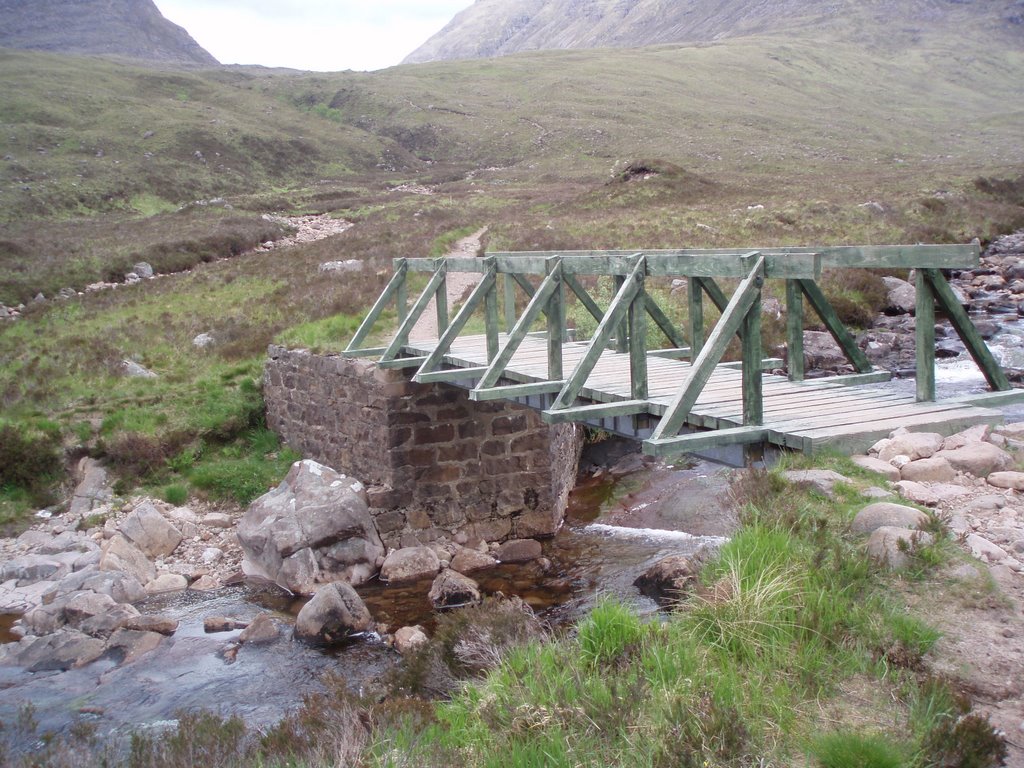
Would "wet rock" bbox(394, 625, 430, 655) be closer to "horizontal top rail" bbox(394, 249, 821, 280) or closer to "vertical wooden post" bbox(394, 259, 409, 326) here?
"horizontal top rail" bbox(394, 249, 821, 280)

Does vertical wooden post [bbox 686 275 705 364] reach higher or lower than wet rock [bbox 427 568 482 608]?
higher

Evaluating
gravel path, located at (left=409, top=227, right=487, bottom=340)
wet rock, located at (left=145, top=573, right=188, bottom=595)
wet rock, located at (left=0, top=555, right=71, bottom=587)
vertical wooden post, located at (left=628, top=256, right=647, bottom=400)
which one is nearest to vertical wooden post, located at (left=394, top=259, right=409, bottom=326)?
gravel path, located at (left=409, top=227, right=487, bottom=340)

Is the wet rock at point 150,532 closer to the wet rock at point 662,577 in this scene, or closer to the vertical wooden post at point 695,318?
the wet rock at point 662,577

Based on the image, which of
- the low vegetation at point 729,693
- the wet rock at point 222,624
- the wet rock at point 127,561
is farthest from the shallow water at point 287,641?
the low vegetation at point 729,693

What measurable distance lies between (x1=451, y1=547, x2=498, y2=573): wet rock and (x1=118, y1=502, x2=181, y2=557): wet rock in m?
3.57

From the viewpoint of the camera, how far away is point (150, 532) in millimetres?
11148

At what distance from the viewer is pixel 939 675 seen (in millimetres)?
3865

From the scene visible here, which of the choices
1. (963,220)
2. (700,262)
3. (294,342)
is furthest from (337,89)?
(700,262)

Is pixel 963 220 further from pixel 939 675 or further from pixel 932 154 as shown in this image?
pixel 932 154

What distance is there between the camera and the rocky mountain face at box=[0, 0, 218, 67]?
15488 centimetres

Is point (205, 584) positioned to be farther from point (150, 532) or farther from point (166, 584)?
point (150, 532)

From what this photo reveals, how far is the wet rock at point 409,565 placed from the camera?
10.7m

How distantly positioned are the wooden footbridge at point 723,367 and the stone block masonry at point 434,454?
135 centimetres

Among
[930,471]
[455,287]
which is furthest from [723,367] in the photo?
[455,287]
